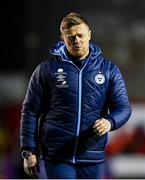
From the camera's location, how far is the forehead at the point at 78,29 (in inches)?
28.4

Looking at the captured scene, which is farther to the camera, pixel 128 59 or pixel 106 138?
pixel 128 59

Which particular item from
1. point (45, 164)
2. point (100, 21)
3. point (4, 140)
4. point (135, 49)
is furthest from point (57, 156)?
point (4, 140)

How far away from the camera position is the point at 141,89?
5.45m

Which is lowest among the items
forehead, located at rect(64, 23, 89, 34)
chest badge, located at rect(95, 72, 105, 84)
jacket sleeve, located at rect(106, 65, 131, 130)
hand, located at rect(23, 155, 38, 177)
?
hand, located at rect(23, 155, 38, 177)

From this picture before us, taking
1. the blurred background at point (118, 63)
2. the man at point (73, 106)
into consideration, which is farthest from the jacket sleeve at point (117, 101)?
the blurred background at point (118, 63)

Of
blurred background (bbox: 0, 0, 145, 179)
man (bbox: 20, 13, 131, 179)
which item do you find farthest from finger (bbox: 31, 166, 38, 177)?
blurred background (bbox: 0, 0, 145, 179)

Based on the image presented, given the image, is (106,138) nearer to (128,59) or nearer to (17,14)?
(128,59)

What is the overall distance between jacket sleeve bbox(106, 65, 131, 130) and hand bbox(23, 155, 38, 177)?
87mm

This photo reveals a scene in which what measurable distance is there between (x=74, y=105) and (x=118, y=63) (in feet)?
12.7

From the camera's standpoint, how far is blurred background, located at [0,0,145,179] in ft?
16.2

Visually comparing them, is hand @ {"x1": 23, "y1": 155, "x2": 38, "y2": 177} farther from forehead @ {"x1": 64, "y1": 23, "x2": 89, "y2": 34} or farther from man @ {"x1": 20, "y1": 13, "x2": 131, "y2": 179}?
forehead @ {"x1": 64, "y1": 23, "x2": 89, "y2": 34}

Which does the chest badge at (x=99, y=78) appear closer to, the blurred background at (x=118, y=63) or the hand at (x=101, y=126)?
the hand at (x=101, y=126)

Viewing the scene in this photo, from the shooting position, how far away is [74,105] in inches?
29.0

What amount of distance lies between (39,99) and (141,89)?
4733 millimetres
